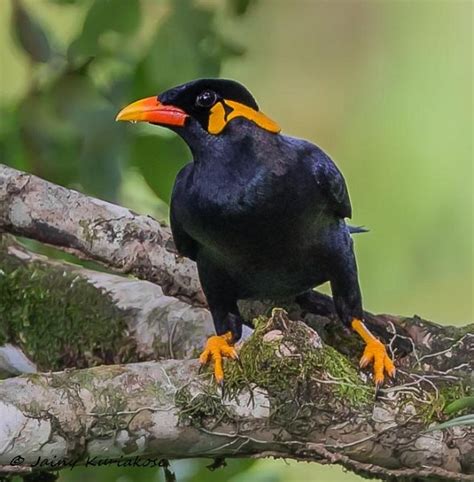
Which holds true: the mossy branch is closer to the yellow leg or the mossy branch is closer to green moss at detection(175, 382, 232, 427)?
green moss at detection(175, 382, 232, 427)

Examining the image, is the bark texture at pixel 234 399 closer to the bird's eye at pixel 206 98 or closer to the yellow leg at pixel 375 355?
the yellow leg at pixel 375 355

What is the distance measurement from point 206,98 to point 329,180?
33 cm

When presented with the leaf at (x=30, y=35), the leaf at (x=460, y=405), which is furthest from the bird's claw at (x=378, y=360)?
the leaf at (x=30, y=35)

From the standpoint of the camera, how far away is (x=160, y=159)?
300 cm

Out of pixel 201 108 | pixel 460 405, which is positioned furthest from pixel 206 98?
pixel 460 405

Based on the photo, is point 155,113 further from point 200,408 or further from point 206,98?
point 200,408

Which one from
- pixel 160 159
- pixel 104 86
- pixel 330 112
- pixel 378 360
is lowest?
pixel 378 360

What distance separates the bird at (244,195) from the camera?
260 cm

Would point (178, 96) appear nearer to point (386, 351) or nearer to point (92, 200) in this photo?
point (92, 200)

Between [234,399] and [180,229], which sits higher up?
[180,229]

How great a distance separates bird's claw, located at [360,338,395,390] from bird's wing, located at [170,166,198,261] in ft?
1.49

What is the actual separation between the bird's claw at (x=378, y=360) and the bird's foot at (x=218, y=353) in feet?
0.94

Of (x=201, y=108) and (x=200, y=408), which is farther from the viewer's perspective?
(x=201, y=108)

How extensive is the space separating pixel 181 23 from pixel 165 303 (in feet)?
2.19
